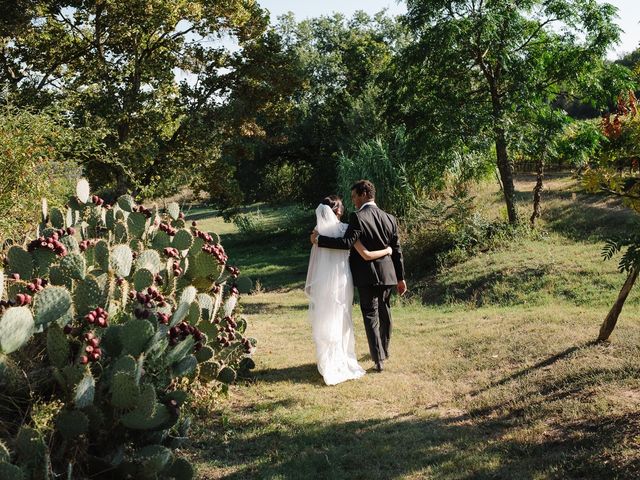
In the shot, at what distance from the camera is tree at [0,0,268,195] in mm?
15445

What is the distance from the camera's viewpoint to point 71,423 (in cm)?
362

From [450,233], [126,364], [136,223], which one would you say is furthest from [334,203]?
[450,233]

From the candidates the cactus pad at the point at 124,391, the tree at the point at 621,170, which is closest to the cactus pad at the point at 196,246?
the cactus pad at the point at 124,391

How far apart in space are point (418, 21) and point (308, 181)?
13.3 metres

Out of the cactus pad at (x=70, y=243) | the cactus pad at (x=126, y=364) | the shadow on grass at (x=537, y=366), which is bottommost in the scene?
the shadow on grass at (x=537, y=366)

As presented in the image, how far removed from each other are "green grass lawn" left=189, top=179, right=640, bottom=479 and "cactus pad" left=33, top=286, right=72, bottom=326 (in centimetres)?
154

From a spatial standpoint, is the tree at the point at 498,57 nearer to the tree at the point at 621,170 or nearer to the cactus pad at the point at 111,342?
the tree at the point at 621,170

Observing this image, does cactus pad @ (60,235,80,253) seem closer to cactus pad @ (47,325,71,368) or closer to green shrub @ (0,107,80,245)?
cactus pad @ (47,325,71,368)

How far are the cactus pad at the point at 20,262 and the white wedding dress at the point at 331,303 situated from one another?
2892mm

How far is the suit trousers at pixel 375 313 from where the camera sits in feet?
22.2

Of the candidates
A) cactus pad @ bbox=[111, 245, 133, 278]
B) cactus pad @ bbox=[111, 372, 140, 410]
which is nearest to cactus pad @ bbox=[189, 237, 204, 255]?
cactus pad @ bbox=[111, 245, 133, 278]

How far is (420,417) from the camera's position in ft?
18.1

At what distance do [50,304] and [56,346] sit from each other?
0.89ft

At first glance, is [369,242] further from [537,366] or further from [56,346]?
Answer: [56,346]
